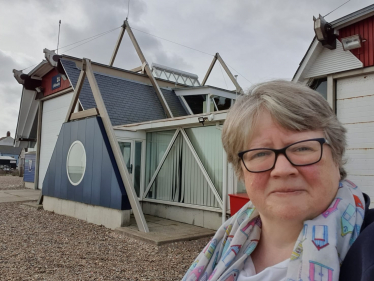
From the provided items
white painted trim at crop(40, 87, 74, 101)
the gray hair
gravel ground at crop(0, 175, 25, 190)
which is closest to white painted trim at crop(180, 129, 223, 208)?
the gray hair

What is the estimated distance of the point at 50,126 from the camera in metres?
15.6

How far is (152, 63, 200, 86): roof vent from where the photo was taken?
55.4 ft

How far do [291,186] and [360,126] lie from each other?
565cm

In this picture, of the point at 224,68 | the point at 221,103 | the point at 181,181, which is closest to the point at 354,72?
the point at 181,181

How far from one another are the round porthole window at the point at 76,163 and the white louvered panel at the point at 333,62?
5.77 meters

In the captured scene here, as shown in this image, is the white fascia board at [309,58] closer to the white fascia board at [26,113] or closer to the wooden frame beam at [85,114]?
the wooden frame beam at [85,114]

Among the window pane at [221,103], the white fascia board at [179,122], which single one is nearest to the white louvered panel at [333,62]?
the white fascia board at [179,122]

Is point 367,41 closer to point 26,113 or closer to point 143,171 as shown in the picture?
point 143,171

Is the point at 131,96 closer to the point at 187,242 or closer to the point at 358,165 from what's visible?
the point at 187,242

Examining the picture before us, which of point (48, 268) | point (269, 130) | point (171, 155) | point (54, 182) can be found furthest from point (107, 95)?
point (269, 130)

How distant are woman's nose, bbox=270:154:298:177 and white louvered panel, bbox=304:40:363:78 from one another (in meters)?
5.74

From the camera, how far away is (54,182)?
9.71 m

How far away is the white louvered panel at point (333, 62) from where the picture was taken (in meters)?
6.11

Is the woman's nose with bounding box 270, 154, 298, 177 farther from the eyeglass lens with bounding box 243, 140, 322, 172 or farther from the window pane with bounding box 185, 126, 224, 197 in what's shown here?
the window pane with bounding box 185, 126, 224, 197
